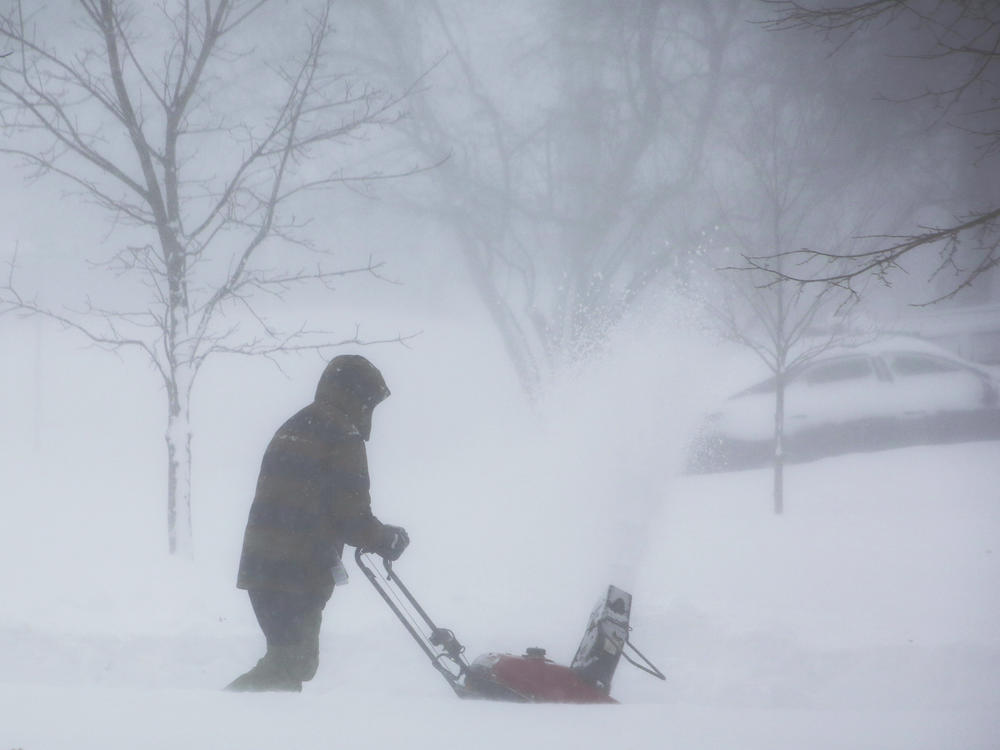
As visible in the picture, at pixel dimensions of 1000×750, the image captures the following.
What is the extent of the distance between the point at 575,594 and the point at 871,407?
217 inches

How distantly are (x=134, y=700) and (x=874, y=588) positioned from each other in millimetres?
6609

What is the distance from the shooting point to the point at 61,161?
2316cm

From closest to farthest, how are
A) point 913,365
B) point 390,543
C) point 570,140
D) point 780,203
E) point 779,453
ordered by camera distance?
point 390,543 → point 779,453 → point 780,203 → point 913,365 → point 570,140

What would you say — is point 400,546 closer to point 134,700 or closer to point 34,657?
point 134,700

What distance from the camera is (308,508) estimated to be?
12.7ft

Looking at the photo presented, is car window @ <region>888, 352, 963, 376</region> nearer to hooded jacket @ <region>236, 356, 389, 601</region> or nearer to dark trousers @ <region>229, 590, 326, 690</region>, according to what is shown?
hooded jacket @ <region>236, 356, 389, 601</region>

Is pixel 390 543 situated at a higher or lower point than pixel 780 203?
lower

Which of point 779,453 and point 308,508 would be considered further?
point 779,453

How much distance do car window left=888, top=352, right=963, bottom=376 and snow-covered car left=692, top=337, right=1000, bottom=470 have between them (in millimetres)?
13

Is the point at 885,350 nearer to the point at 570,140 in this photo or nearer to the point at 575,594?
the point at 575,594

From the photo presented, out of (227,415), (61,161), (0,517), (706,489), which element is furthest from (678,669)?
(61,161)

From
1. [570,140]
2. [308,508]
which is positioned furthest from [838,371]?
[308,508]

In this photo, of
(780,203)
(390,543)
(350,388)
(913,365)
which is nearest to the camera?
(390,543)

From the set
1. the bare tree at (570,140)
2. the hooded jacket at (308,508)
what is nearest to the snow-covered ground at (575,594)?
the hooded jacket at (308,508)
